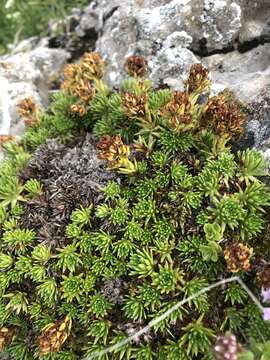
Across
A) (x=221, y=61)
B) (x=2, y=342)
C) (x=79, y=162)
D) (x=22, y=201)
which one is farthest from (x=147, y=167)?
(x=2, y=342)

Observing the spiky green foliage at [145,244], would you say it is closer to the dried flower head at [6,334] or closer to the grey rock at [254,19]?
the dried flower head at [6,334]

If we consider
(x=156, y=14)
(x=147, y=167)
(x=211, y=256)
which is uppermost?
(x=156, y=14)

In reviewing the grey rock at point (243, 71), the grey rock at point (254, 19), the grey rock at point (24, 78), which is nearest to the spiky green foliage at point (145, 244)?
the grey rock at point (243, 71)

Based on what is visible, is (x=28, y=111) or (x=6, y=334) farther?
(x=28, y=111)

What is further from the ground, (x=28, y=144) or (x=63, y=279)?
(x=28, y=144)

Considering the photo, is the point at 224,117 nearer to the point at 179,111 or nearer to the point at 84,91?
the point at 179,111

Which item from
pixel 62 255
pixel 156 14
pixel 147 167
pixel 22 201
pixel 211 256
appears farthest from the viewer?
pixel 156 14

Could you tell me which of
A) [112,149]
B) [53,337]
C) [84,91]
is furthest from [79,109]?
[53,337]

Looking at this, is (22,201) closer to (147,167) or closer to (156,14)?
(147,167)
